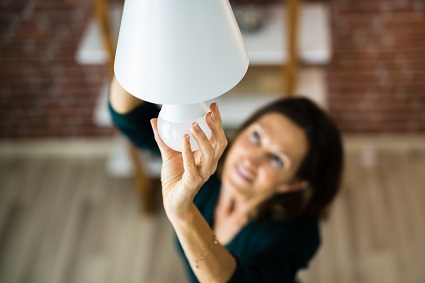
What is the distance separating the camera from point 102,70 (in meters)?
2.67

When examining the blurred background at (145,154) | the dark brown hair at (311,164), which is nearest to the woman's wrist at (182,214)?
the dark brown hair at (311,164)

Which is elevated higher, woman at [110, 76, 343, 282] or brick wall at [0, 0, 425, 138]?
woman at [110, 76, 343, 282]

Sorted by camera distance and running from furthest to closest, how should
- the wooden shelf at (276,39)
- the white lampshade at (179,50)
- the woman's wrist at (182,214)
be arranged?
the wooden shelf at (276,39) < the woman's wrist at (182,214) < the white lampshade at (179,50)

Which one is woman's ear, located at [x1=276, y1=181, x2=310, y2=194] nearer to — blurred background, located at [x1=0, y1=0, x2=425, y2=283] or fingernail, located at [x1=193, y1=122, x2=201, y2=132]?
blurred background, located at [x1=0, y1=0, x2=425, y2=283]

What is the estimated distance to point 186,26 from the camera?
514 millimetres

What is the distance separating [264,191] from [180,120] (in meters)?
0.87

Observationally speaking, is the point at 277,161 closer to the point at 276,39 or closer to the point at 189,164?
the point at 189,164

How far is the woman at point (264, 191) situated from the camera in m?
0.97

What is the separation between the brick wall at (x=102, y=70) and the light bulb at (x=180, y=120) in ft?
5.85

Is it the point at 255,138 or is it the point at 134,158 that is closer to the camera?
the point at 255,138

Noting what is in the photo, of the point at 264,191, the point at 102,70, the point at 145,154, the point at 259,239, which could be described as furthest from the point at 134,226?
the point at 264,191

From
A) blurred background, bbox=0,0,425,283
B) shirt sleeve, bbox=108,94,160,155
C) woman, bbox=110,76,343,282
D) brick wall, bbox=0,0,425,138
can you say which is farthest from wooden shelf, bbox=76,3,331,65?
shirt sleeve, bbox=108,94,160,155

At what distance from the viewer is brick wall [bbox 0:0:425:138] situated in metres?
2.44

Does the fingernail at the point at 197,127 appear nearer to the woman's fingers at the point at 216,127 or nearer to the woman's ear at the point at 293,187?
the woman's fingers at the point at 216,127
